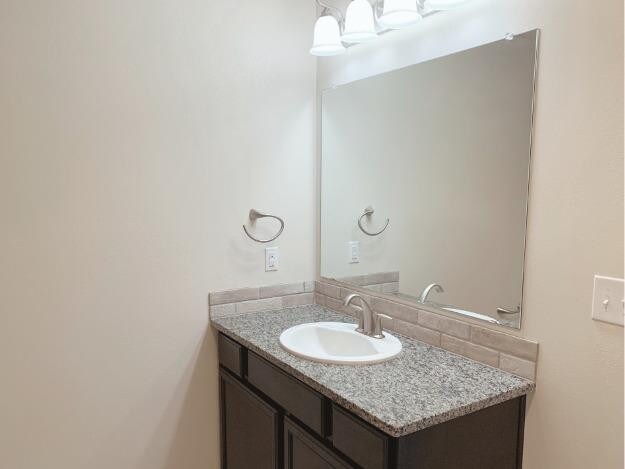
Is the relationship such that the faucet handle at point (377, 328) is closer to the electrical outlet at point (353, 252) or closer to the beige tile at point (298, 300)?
the electrical outlet at point (353, 252)

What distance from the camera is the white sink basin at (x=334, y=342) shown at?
5.66 ft

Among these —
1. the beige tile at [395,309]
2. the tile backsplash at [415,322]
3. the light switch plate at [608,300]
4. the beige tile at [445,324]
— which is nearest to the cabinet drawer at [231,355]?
the tile backsplash at [415,322]

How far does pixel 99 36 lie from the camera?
176 centimetres

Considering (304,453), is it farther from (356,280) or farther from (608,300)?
(608,300)

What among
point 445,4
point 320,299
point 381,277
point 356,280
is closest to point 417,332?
point 381,277

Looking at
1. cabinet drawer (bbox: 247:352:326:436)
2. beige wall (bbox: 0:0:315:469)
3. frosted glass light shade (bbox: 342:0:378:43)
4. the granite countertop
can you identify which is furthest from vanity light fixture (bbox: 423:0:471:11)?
cabinet drawer (bbox: 247:352:326:436)

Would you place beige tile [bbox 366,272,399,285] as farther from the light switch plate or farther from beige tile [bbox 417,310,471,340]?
the light switch plate

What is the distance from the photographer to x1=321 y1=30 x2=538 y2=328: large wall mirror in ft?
4.86

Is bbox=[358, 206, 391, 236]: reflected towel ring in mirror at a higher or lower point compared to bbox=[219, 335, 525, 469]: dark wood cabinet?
higher

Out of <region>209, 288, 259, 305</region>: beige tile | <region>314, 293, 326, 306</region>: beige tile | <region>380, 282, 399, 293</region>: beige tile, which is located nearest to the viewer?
<region>380, 282, 399, 293</region>: beige tile

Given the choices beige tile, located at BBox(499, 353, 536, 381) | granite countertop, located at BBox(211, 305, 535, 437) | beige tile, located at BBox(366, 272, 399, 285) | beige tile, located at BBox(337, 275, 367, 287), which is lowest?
granite countertop, located at BBox(211, 305, 535, 437)

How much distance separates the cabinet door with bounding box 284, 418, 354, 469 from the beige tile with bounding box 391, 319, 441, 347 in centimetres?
54

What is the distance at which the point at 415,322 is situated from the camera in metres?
1.81

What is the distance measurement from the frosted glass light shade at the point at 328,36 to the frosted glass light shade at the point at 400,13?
29 centimetres
